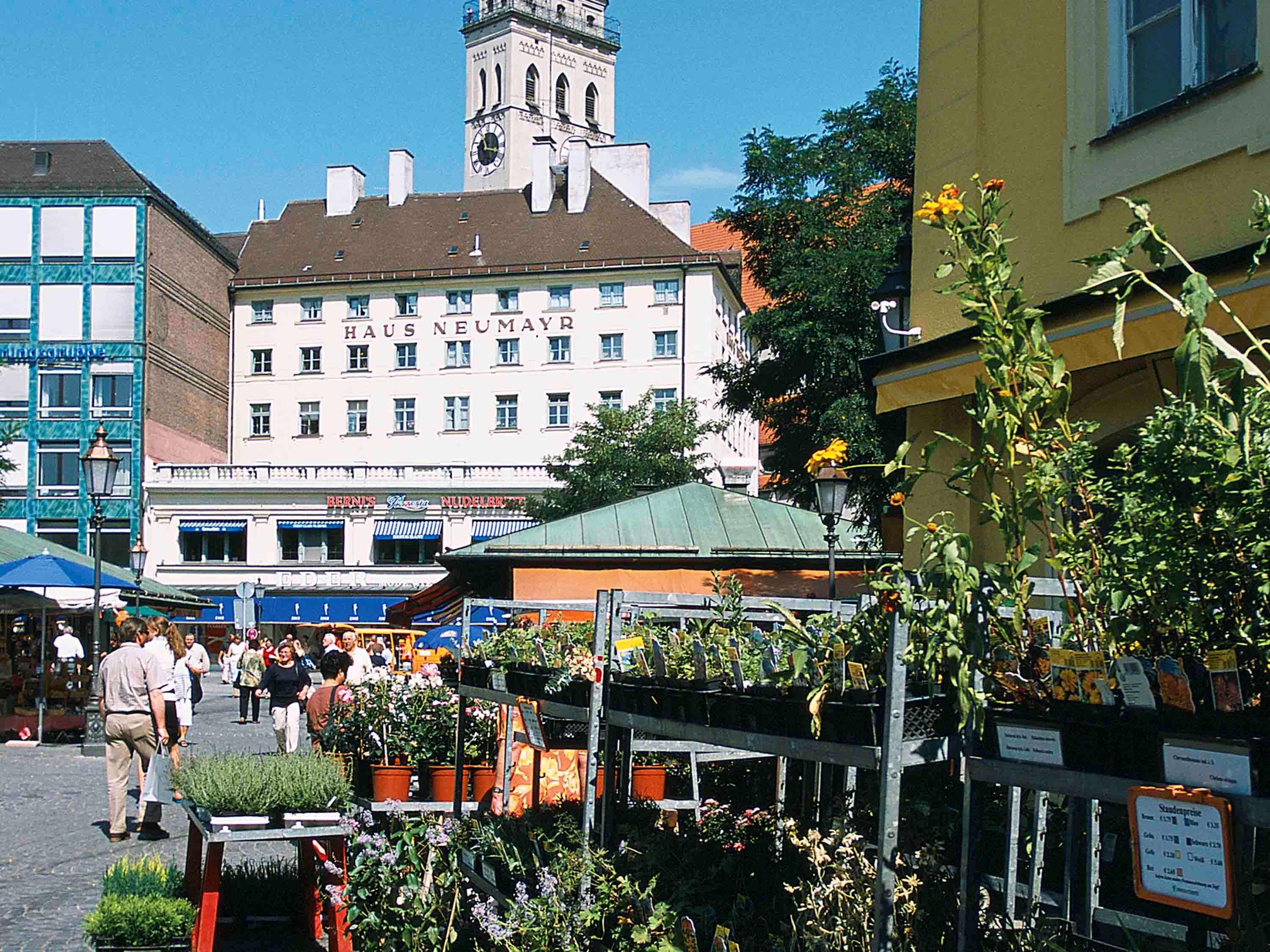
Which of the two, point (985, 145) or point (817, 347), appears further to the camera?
point (817, 347)

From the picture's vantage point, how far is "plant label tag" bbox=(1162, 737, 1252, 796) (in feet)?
8.81

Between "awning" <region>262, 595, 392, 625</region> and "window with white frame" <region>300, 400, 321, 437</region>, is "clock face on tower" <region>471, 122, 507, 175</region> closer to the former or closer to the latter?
"window with white frame" <region>300, 400, 321, 437</region>

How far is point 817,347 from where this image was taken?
2431 cm

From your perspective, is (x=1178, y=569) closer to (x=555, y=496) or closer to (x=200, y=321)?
(x=555, y=496)

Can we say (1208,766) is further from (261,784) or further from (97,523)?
(97,523)

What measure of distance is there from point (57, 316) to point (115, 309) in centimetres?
249

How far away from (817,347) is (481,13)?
3687 inches

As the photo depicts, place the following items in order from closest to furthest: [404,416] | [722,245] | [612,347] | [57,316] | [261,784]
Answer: [261,784]
[57,316]
[612,347]
[404,416]
[722,245]

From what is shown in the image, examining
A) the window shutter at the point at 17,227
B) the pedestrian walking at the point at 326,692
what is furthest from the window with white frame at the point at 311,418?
the pedestrian walking at the point at 326,692

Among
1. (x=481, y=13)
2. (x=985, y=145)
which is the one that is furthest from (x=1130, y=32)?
(x=481, y=13)

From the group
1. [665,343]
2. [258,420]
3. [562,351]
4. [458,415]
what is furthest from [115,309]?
[665,343]

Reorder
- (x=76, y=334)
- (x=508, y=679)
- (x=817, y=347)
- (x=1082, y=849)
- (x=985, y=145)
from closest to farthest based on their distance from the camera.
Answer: (x=1082, y=849)
(x=508, y=679)
(x=985, y=145)
(x=817, y=347)
(x=76, y=334)

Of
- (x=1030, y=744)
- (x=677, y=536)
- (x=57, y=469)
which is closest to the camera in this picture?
(x=1030, y=744)

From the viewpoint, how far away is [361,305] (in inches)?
2596
